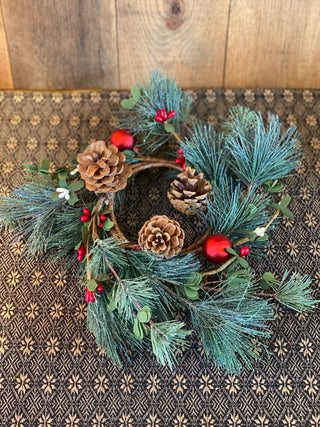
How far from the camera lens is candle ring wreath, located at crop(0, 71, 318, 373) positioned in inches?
25.8

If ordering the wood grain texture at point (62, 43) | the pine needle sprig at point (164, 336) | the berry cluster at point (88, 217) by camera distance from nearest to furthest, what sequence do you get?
the pine needle sprig at point (164, 336) → the berry cluster at point (88, 217) → the wood grain texture at point (62, 43)

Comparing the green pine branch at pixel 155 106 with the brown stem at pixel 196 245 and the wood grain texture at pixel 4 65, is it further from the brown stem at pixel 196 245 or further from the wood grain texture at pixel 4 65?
the wood grain texture at pixel 4 65

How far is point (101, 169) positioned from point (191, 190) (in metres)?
0.16

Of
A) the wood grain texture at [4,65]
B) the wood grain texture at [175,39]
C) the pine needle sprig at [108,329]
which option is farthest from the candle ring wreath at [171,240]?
the wood grain texture at [4,65]

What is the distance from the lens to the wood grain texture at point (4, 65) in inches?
39.0

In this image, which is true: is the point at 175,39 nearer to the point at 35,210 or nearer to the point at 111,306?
the point at 35,210

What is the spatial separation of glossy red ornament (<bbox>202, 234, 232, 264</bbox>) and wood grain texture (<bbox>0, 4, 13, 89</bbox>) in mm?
670

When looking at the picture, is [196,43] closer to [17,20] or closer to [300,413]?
[17,20]

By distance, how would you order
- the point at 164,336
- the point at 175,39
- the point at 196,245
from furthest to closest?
the point at 175,39, the point at 196,245, the point at 164,336

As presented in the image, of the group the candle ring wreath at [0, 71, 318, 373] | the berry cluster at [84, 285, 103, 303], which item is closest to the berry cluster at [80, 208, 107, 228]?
the candle ring wreath at [0, 71, 318, 373]

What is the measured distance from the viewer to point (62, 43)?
995 mm

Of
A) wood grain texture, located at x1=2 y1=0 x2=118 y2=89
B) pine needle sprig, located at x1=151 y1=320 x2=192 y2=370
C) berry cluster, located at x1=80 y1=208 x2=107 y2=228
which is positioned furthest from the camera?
wood grain texture, located at x1=2 y1=0 x2=118 y2=89

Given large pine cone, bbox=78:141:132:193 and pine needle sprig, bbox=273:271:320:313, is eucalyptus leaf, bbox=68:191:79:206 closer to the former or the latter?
large pine cone, bbox=78:141:132:193

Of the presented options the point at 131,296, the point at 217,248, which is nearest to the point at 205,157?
the point at 217,248
